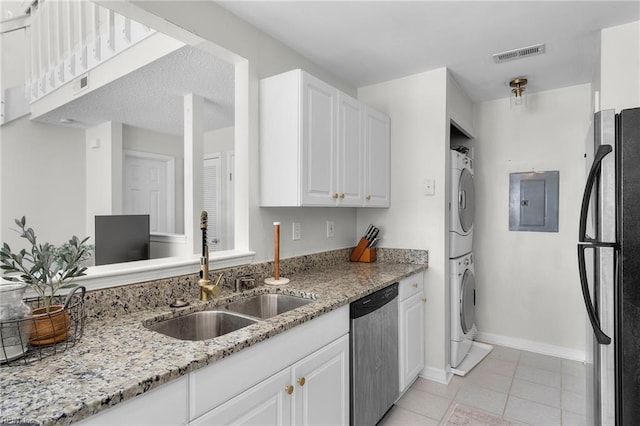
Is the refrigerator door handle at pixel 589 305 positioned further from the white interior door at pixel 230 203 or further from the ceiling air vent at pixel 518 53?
the white interior door at pixel 230 203

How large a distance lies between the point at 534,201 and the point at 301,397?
9.69 feet

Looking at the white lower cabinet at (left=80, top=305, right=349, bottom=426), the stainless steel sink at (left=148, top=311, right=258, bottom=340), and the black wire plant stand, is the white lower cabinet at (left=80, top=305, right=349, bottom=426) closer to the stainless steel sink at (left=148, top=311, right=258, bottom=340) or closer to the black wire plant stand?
the stainless steel sink at (left=148, top=311, right=258, bottom=340)

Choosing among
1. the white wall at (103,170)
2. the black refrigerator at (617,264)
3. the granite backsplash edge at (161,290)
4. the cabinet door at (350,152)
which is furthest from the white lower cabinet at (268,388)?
the white wall at (103,170)

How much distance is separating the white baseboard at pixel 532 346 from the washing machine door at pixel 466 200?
1.18 meters

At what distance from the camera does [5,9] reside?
399cm

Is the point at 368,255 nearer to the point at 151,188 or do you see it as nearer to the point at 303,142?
the point at 303,142

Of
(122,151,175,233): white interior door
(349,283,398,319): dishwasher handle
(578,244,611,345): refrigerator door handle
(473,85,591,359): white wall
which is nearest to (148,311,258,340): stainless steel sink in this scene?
(349,283,398,319): dishwasher handle

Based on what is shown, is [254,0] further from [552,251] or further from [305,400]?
[552,251]

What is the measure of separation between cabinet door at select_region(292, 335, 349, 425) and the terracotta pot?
829 millimetres

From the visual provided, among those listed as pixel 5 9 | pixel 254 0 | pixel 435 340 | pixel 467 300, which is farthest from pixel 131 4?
pixel 5 9

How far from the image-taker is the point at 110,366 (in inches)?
39.4

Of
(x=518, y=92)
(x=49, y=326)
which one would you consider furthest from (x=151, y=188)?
(x=518, y=92)

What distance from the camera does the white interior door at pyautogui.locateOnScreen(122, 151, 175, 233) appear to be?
4.86 meters

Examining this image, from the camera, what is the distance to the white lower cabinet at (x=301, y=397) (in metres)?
1.19
